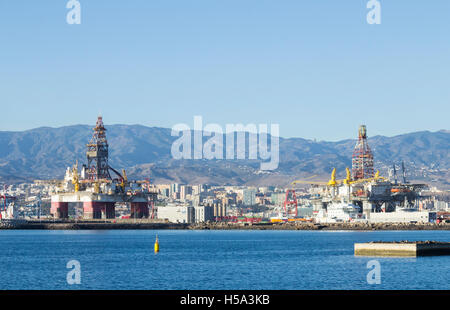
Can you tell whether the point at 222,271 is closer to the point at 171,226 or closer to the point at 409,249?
the point at 409,249

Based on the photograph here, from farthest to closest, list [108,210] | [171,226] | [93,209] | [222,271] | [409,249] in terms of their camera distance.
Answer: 1. [108,210]
2. [93,209]
3. [171,226]
4. [409,249]
5. [222,271]

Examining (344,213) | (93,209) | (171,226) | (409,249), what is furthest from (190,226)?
(409,249)

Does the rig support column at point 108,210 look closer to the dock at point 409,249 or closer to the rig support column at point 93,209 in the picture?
the rig support column at point 93,209

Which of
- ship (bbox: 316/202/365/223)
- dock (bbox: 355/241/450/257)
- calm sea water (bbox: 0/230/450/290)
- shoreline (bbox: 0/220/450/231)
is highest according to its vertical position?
ship (bbox: 316/202/365/223)

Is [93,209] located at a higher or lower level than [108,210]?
higher

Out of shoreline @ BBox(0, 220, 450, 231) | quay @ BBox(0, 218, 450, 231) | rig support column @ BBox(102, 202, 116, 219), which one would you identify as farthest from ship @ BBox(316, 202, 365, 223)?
rig support column @ BBox(102, 202, 116, 219)

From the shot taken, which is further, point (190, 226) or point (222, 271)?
point (190, 226)

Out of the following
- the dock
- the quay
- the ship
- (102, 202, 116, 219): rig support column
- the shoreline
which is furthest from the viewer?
(102, 202, 116, 219): rig support column

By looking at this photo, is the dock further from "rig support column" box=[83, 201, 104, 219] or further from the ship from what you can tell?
"rig support column" box=[83, 201, 104, 219]

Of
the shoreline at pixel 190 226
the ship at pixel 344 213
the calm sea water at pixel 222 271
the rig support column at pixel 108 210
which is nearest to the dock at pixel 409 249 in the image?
the calm sea water at pixel 222 271
